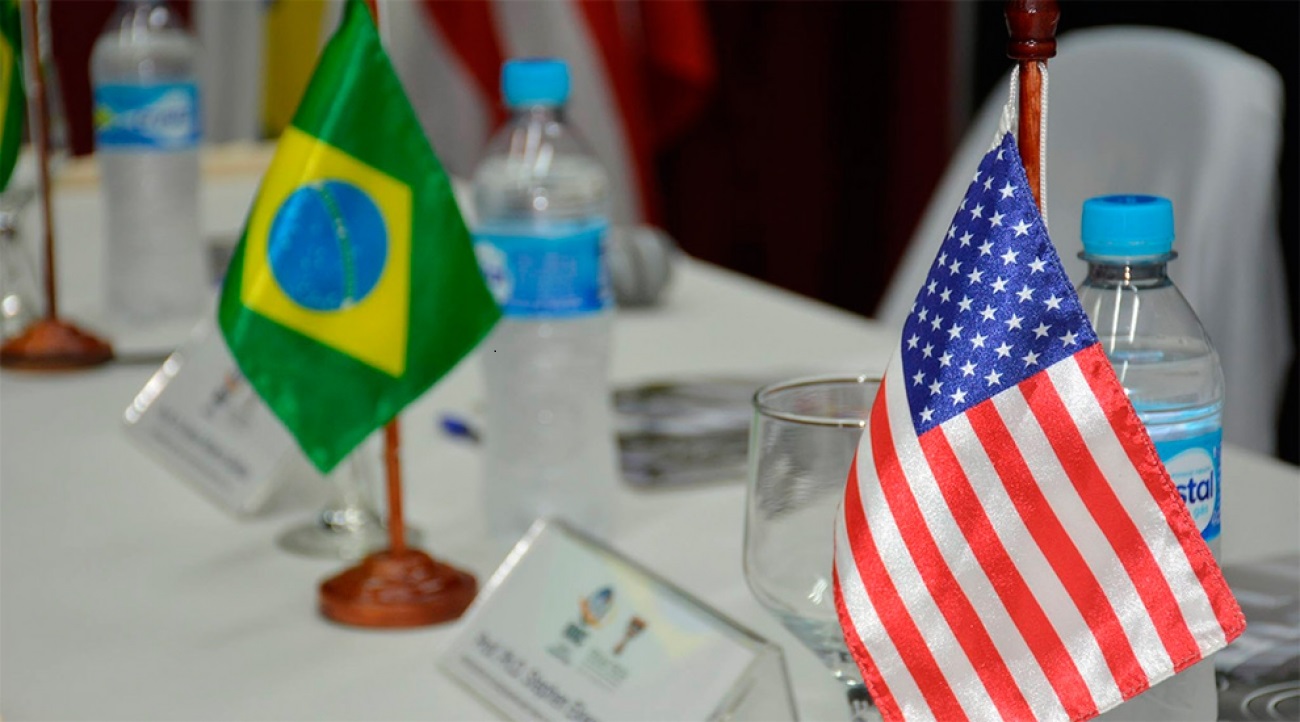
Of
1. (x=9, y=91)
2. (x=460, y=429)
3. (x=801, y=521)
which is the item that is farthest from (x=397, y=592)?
(x=9, y=91)

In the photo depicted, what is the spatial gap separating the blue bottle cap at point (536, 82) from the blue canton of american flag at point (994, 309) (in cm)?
44

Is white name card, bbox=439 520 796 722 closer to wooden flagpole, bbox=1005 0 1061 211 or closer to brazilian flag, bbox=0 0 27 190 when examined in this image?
wooden flagpole, bbox=1005 0 1061 211

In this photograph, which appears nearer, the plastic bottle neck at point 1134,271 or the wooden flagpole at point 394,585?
the plastic bottle neck at point 1134,271

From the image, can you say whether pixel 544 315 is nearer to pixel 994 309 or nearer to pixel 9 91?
pixel 994 309

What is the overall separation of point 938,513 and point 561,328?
0.57 meters

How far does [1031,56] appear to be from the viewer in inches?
25.4

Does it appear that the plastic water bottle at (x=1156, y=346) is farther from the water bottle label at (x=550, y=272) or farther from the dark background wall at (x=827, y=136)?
the dark background wall at (x=827, y=136)

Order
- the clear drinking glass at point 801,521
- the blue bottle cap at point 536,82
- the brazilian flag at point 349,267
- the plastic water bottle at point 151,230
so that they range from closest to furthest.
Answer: the clear drinking glass at point 801,521, the brazilian flag at point 349,267, the blue bottle cap at point 536,82, the plastic water bottle at point 151,230

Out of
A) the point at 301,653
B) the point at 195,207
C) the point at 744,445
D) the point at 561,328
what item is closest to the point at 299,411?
the point at 301,653

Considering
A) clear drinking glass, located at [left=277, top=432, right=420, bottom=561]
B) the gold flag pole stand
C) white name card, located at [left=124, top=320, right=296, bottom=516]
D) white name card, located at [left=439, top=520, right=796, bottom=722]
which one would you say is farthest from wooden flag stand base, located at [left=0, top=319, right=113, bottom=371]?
white name card, located at [left=439, top=520, right=796, bottom=722]

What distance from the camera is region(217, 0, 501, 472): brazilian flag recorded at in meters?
0.92

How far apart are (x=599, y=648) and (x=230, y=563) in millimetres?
346

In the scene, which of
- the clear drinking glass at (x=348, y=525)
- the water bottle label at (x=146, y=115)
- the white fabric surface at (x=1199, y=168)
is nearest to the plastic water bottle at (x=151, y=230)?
the water bottle label at (x=146, y=115)

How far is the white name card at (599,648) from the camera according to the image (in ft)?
2.44
